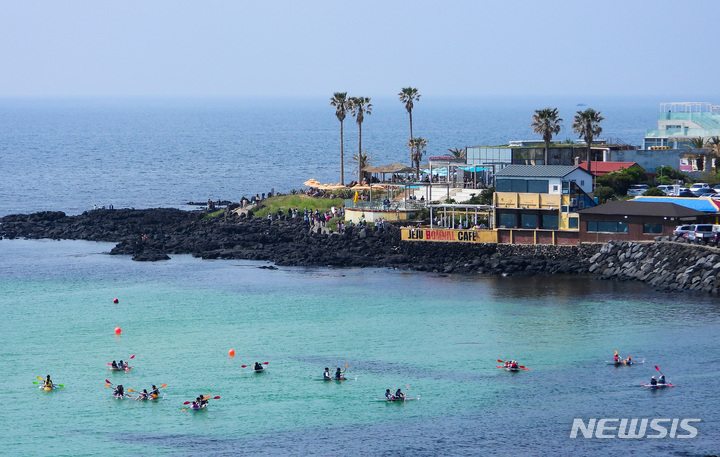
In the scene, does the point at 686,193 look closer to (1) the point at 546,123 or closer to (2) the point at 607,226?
(2) the point at 607,226

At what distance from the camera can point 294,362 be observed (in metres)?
49.7

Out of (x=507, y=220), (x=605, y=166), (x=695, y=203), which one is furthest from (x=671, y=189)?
(x=507, y=220)

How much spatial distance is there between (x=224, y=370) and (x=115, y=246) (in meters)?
39.4

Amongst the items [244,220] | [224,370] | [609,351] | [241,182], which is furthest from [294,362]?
[241,182]

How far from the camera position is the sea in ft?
132

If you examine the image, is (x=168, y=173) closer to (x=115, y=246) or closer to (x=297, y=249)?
(x=115, y=246)

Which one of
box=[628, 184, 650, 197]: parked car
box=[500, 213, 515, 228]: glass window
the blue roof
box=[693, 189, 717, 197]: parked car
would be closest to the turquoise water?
box=[500, 213, 515, 228]: glass window

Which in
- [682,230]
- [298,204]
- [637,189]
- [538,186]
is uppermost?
[538,186]

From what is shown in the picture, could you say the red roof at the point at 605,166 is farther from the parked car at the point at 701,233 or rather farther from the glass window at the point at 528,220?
the parked car at the point at 701,233

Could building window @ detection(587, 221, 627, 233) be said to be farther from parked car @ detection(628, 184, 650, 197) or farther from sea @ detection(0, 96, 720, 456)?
parked car @ detection(628, 184, 650, 197)

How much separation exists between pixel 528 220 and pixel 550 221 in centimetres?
154

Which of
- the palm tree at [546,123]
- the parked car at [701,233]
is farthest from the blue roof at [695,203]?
the palm tree at [546,123]

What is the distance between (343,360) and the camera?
4988 centimetres
